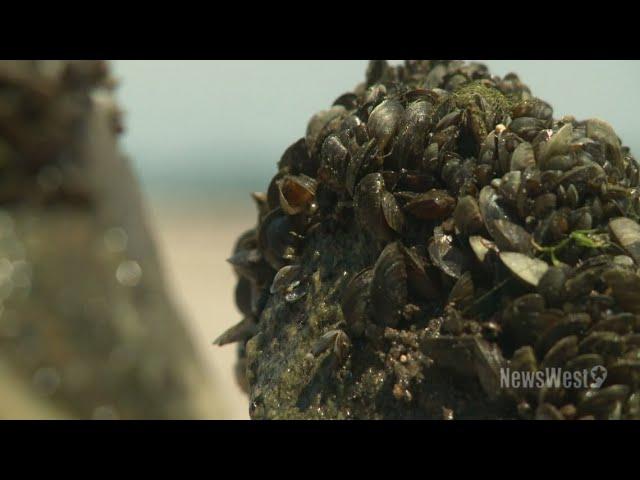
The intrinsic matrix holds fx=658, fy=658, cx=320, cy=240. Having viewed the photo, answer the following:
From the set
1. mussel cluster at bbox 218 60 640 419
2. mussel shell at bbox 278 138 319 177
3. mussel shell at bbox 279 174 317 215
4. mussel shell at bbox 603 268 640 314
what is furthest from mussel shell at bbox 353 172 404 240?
mussel shell at bbox 603 268 640 314

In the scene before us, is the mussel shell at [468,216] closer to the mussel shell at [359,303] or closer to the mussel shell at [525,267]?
A: the mussel shell at [525,267]

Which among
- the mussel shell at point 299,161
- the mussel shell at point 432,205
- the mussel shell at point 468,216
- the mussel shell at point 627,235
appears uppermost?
the mussel shell at point 299,161

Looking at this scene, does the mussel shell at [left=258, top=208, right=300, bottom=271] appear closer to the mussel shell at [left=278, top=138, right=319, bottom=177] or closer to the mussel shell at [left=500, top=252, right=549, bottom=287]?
the mussel shell at [left=278, top=138, right=319, bottom=177]

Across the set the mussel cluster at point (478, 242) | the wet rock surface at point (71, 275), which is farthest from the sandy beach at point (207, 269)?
the mussel cluster at point (478, 242)

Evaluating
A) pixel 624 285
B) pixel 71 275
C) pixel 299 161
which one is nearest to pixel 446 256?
pixel 624 285

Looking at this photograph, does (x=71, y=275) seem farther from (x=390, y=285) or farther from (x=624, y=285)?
(x=624, y=285)
